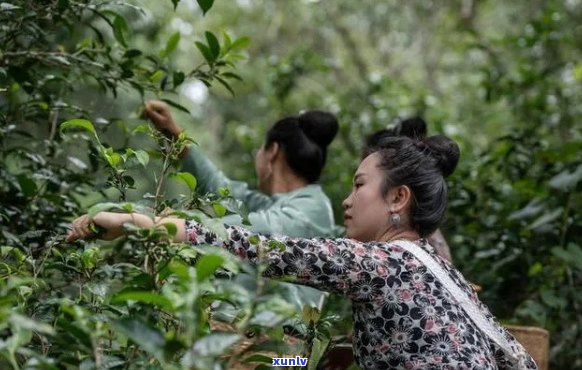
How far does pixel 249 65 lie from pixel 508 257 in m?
8.19

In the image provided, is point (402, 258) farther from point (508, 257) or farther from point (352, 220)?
point (508, 257)

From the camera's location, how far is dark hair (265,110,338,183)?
307 cm

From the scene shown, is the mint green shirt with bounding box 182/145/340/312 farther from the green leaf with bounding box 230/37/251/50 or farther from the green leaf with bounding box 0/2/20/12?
the green leaf with bounding box 0/2/20/12

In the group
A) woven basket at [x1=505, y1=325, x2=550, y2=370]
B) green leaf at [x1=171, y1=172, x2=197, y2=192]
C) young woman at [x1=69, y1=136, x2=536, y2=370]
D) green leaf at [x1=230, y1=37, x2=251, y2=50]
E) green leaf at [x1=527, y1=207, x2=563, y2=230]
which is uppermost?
green leaf at [x1=230, y1=37, x2=251, y2=50]

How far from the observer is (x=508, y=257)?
132 inches

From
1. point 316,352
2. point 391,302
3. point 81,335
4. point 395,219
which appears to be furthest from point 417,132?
point 81,335

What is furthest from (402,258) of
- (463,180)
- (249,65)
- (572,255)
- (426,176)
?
(249,65)

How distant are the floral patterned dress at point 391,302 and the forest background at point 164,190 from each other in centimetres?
12

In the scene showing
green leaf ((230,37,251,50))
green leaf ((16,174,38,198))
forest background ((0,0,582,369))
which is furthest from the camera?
green leaf ((230,37,251,50))

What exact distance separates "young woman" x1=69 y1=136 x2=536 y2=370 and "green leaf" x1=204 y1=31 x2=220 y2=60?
0.53 meters

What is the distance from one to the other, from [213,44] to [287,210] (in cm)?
70

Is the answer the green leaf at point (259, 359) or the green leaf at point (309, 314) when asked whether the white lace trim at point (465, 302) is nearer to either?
the green leaf at point (309, 314)

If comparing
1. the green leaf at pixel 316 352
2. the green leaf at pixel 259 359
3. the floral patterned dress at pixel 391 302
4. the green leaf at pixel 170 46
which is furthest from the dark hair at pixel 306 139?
the green leaf at pixel 259 359

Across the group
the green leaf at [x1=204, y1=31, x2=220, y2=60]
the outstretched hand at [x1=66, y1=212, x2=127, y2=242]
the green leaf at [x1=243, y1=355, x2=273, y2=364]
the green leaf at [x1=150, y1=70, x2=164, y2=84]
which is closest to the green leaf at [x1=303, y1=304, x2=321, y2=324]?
the green leaf at [x1=243, y1=355, x2=273, y2=364]
